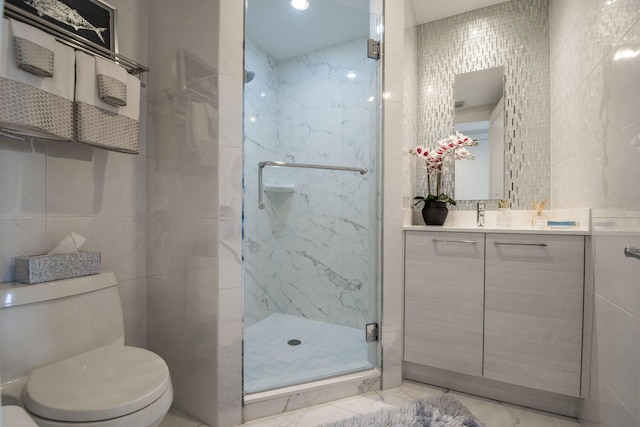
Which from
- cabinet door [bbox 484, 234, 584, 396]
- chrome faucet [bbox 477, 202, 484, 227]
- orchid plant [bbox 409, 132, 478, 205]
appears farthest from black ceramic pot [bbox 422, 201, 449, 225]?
cabinet door [bbox 484, 234, 584, 396]

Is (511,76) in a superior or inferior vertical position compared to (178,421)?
superior

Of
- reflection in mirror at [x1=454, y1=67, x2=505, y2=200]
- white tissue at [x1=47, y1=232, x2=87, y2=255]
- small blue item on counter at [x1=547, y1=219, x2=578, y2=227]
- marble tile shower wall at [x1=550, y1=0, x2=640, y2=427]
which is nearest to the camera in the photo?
marble tile shower wall at [x1=550, y1=0, x2=640, y2=427]

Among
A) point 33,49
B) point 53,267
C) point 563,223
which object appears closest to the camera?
point 33,49

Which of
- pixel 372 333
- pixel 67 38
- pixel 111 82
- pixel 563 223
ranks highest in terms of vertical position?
pixel 67 38

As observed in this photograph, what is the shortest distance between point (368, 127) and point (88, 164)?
1523 mm

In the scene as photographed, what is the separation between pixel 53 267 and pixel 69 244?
0.14 metres

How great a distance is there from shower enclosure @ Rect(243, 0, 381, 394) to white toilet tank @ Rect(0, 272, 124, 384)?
61 cm

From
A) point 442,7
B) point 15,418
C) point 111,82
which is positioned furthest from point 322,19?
point 15,418

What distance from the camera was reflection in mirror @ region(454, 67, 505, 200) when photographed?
1.98m

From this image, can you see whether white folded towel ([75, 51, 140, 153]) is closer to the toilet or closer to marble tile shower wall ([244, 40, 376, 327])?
the toilet

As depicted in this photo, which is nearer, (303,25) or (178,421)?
(178,421)

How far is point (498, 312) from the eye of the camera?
150 centimetres

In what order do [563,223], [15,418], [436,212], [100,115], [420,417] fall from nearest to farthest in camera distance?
1. [15,418]
2. [100,115]
3. [420,417]
4. [563,223]
5. [436,212]

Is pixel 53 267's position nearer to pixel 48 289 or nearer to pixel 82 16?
pixel 48 289
